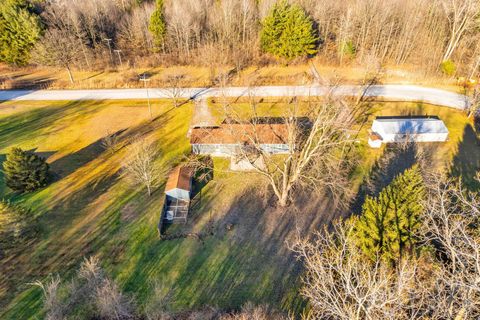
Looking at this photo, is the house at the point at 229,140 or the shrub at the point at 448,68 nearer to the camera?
the house at the point at 229,140

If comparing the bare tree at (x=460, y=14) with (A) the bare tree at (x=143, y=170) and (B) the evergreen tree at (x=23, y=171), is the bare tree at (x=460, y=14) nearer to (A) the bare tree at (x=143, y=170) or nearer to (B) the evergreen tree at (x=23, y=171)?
(A) the bare tree at (x=143, y=170)

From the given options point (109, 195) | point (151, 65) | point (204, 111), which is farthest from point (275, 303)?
point (151, 65)

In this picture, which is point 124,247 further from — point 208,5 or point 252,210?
point 208,5

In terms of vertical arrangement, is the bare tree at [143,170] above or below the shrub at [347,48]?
below

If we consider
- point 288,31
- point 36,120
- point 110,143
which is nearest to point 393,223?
point 110,143

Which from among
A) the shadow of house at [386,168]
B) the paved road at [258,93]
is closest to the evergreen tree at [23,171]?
the paved road at [258,93]

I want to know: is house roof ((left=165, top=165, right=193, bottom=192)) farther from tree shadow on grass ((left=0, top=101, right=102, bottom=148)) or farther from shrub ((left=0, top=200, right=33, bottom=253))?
tree shadow on grass ((left=0, top=101, right=102, bottom=148))

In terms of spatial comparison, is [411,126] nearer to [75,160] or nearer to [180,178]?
[180,178]
